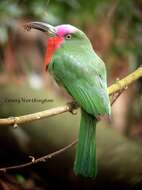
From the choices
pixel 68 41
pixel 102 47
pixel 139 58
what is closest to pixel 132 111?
pixel 102 47

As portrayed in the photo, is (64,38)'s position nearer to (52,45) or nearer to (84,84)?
(52,45)

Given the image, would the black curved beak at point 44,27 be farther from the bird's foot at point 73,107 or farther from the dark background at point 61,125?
the bird's foot at point 73,107

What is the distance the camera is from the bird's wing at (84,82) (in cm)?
276

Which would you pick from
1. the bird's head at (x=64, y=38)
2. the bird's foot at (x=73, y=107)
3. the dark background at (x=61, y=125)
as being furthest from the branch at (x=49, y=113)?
the dark background at (x=61, y=125)

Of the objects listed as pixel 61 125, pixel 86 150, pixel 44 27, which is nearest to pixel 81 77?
pixel 44 27

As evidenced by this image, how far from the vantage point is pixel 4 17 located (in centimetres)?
461

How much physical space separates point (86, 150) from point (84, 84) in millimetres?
359

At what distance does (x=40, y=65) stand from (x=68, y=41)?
3.29 m

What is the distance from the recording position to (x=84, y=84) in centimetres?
292

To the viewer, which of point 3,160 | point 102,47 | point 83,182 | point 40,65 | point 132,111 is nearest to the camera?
point 83,182

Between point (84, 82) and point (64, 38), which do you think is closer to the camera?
point (84, 82)

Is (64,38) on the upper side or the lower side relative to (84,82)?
upper

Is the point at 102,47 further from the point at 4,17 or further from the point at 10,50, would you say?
the point at 4,17

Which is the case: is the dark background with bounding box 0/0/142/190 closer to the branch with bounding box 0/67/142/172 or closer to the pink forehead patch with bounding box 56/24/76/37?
the pink forehead patch with bounding box 56/24/76/37
